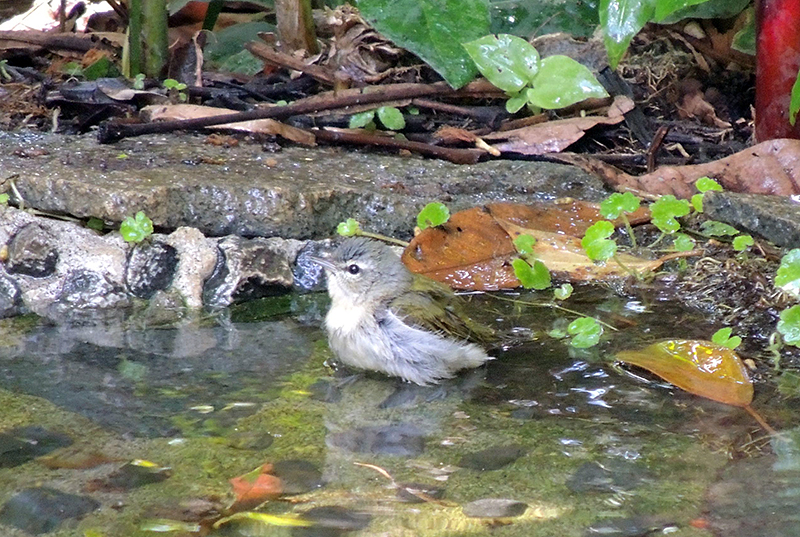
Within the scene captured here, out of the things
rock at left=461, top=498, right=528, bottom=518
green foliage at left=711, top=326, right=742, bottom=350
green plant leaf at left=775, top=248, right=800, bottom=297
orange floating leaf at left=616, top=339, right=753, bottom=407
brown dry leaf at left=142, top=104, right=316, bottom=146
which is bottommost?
orange floating leaf at left=616, top=339, right=753, bottom=407

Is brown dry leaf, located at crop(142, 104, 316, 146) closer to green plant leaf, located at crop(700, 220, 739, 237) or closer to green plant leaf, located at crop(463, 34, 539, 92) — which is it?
green plant leaf, located at crop(463, 34, 539, 92)

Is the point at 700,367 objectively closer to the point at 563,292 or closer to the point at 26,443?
the point at 563,292

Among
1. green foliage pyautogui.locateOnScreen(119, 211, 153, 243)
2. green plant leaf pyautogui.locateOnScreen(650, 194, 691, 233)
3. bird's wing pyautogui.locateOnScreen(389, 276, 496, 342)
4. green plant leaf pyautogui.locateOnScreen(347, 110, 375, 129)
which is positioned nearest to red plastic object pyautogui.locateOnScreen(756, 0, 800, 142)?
green plant leaf pyautogui.locateOnScreen(650, 194, 691, 233)

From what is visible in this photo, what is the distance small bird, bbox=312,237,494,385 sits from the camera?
12.3 feet

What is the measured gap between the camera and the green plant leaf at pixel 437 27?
564 centimetres

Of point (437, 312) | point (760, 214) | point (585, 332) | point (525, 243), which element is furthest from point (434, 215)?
point (760, 214)

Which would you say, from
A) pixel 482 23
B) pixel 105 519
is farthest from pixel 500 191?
pixel 105 519

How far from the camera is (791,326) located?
11.5 feet

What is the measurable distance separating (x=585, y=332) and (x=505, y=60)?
2321 millimetres

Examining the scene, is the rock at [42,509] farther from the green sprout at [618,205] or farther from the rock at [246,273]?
the green sprout at [618,205]

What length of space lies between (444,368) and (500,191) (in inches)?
63.9

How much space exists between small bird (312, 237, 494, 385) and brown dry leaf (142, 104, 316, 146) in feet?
5.23

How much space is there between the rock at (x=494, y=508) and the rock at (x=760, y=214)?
2232 millimetres

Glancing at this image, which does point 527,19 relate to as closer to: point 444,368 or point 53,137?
point 53,137
